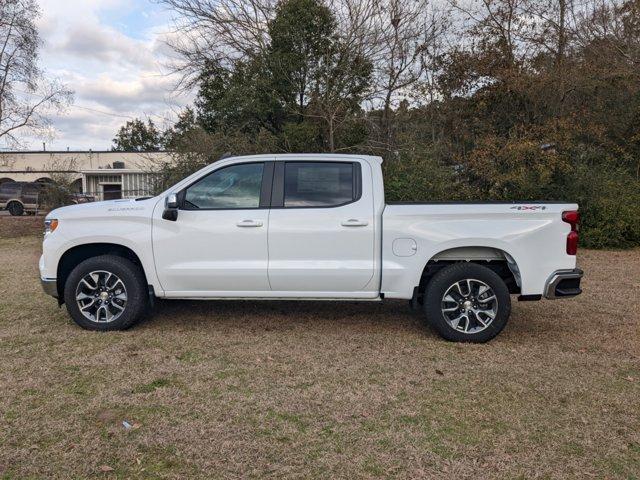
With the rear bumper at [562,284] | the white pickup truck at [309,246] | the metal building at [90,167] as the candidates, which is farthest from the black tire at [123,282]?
the metal building at [90,167]

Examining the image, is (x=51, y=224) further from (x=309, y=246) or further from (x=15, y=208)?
(x=15, y=208)

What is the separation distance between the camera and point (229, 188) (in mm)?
5348

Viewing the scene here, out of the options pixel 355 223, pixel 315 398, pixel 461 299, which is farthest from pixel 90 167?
pixel 315 398

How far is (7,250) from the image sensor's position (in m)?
13.2

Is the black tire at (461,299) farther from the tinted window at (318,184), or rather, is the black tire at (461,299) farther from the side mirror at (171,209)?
the side mirror at (171,209)

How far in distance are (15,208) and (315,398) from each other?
26.7 metres

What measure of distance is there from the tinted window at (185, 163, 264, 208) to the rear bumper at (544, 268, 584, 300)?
3021 millimetres

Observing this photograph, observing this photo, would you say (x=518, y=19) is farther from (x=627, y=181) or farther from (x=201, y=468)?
(x=201, y=468)

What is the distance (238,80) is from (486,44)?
25.9ft

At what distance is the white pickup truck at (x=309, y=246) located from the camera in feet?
16.4

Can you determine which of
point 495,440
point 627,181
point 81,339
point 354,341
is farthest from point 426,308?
point 627,181

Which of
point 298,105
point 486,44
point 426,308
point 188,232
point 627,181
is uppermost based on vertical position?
point 486,44

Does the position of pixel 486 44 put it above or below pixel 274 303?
above

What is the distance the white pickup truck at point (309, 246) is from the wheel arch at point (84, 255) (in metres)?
0.02
